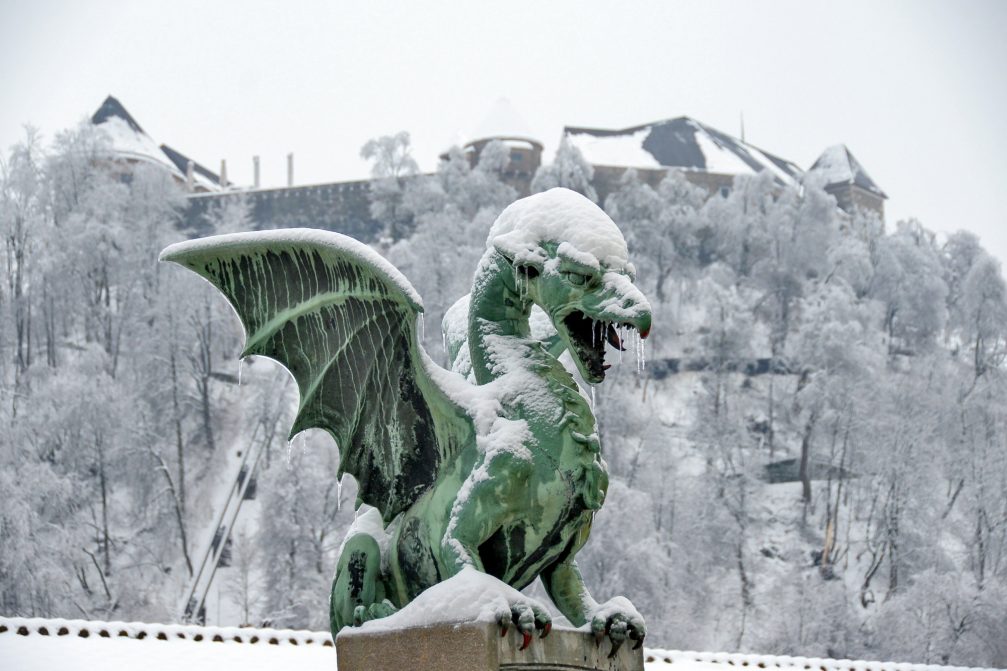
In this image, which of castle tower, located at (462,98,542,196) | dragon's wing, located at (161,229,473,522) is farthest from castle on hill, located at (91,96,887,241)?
dragon's wing, located at (161,229,473,522)

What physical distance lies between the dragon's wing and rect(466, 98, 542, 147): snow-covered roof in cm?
7248

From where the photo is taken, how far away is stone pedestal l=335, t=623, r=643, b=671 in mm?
4473

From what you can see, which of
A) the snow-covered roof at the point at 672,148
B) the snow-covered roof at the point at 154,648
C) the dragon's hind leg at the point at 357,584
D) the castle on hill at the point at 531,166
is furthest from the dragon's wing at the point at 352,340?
the snow-covered roof at the point at 672,148

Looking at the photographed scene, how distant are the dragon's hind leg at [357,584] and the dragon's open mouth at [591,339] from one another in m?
0.98

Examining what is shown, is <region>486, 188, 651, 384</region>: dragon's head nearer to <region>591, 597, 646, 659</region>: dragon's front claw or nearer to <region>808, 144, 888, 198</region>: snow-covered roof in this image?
<region>591, 597, 646, 659</region>: dragon's front claw

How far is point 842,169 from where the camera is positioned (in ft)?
277

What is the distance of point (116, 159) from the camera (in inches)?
2817

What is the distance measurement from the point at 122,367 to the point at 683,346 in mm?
22914

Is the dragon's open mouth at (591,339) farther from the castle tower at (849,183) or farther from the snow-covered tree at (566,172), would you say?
the castle tower at (849,183)

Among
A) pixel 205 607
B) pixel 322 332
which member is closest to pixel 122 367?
pixel 205 607

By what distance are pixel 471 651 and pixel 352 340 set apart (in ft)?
4.25

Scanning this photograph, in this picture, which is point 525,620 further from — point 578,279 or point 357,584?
point 578,279

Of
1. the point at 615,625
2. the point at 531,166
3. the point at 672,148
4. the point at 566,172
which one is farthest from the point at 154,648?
the point at 672,148

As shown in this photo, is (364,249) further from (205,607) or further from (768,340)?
(768,340)
